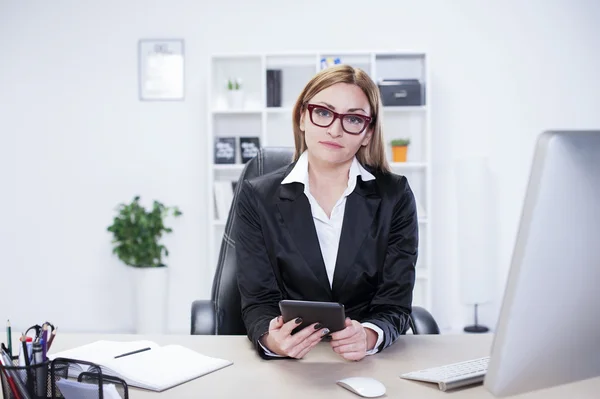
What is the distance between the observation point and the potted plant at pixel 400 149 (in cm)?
414

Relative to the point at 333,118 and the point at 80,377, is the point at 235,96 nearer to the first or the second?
the point at 333,118

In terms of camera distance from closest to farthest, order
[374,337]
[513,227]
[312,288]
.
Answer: [374,337]
[312,288]
[513,227]

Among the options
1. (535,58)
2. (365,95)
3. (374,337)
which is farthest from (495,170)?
(374,337)

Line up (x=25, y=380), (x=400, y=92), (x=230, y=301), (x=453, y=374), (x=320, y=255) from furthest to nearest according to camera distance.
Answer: (x=400, y=92) < (x=230, y=301) < (x=320, y=255) < (x=453, y=374) < (x=25, y=380)

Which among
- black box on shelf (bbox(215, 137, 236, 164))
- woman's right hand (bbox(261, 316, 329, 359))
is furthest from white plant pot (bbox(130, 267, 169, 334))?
woman's right hand (bbox(261, 316, 329, 359))

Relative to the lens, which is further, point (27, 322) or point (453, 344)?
point (27, 322)

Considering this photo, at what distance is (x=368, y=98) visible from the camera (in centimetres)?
170

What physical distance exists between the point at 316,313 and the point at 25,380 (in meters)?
0.52

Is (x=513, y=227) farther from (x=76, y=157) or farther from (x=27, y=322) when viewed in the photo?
(x=27, y=322)

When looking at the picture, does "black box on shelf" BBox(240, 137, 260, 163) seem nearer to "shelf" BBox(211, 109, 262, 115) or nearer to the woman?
"shelf" BBox(211, 109, 262, 115)

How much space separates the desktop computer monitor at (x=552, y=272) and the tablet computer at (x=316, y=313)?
51cm

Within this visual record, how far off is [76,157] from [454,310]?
9.44 ft

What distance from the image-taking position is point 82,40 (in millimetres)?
4410

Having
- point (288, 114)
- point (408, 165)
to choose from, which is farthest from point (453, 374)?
point (288, 114)
